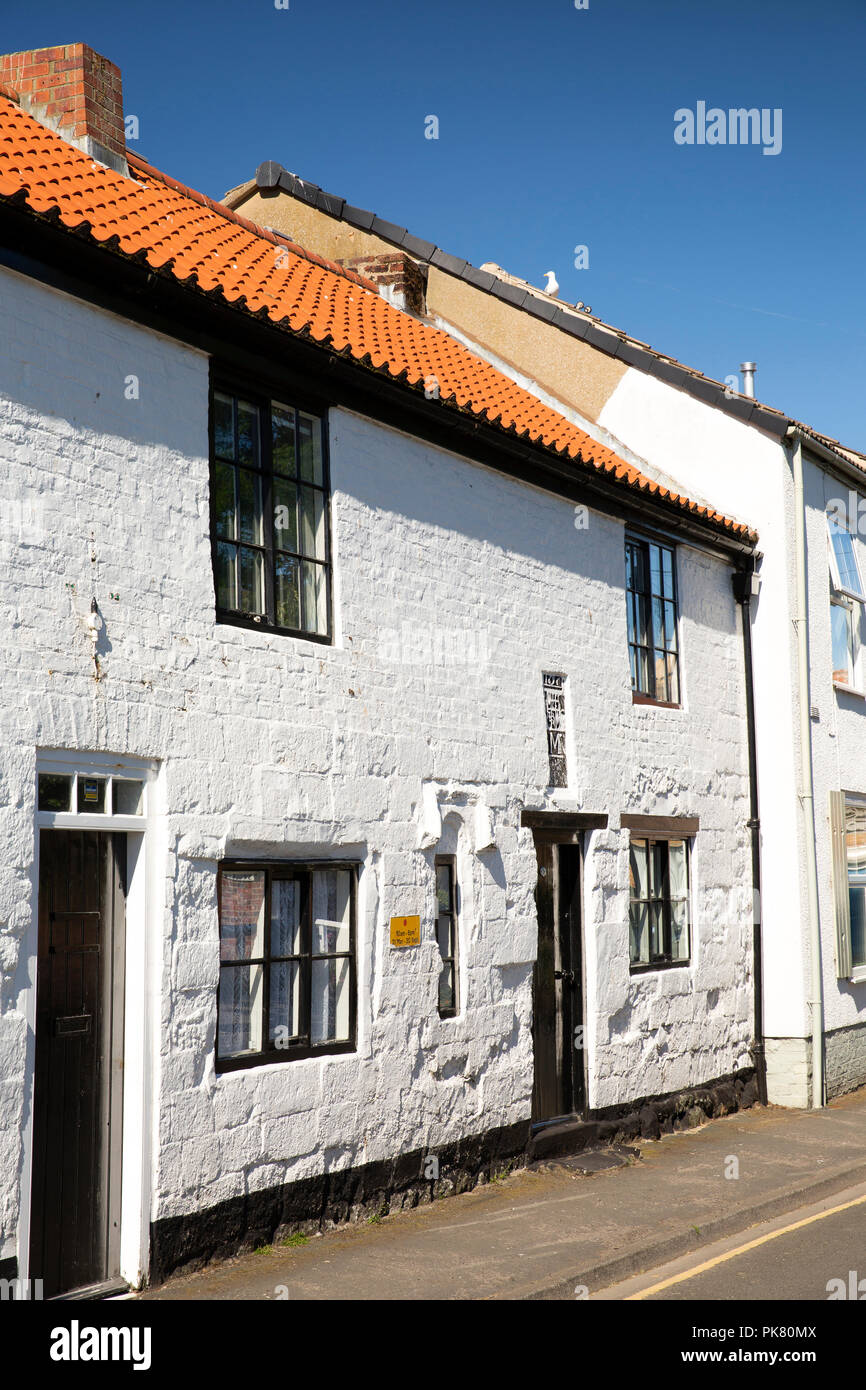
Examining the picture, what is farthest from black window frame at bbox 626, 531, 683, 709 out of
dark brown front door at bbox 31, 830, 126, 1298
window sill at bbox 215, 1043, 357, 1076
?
dark brown front door at bbox 31, 830, 126, 1298

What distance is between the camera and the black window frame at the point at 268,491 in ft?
24.0

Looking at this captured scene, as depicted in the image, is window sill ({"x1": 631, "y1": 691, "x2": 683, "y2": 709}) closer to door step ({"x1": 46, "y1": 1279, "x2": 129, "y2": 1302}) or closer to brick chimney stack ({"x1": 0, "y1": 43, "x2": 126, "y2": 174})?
brick chimney stack ({"x1": 0, "y1": 43, "x2": 126, "y2": 174})

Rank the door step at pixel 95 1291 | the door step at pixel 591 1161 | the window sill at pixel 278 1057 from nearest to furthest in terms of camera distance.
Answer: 1. the door step at pixel 95 1291
2. the window sill at pixel 278 1057
3. the door step at pixel 591 1161

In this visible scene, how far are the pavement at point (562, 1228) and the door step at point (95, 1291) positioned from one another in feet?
0.40

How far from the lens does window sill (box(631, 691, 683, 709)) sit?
37.1 ft

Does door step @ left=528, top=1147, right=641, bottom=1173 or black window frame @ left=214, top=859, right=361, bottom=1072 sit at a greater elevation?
black window frame @ left=214, top=859, right=361, bottom=1072

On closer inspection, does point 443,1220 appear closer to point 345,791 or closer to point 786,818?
point 345,791

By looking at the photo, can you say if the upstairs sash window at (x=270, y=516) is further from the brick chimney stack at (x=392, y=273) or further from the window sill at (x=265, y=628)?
the brick chimney stack at (x=392, y=273)

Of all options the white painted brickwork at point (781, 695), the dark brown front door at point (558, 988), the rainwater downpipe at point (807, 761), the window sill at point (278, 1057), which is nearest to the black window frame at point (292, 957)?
the window sill at point (278, 1057)

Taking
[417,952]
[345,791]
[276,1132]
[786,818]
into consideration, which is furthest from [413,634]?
[786,818]

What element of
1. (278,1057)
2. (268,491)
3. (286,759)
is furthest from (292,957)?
(268,491)

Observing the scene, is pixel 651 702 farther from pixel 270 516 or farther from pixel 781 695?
pixel 270 516

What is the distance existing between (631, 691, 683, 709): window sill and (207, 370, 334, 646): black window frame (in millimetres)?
3987

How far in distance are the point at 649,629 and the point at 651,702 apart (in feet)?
2.15
